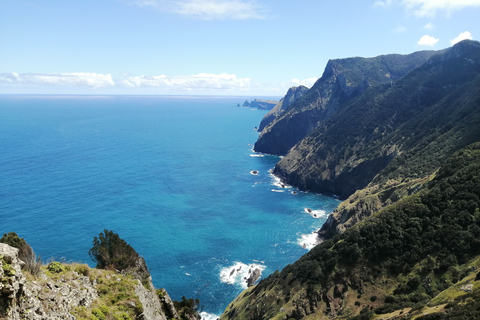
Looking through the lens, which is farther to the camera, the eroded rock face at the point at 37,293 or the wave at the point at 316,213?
the wave at the point at 316,213

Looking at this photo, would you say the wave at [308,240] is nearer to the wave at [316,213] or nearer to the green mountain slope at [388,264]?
the wave at [316,213]

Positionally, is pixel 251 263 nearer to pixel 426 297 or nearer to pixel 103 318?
pixel 426 297

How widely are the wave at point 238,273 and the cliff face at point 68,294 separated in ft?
170

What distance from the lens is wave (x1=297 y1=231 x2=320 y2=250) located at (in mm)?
104775

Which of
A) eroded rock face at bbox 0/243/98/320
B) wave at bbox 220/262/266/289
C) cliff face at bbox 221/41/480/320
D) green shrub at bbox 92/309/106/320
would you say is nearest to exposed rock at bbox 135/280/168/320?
green shrub at bbox 92/309/106/320

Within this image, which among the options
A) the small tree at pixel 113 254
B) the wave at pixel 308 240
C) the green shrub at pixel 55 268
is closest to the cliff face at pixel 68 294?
the green shrub at pixel 55 268

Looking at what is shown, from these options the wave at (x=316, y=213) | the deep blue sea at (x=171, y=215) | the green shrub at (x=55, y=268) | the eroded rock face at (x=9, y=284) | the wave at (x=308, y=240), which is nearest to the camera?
the eroded rock face at (x=9, y=284)

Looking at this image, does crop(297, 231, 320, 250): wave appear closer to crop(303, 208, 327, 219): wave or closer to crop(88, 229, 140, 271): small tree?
crop(303, 208, 327, 219): wave

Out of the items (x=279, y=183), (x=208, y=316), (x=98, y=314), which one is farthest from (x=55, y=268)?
(x=279, y=183)

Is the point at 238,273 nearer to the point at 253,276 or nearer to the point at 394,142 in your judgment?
the point at 253,276

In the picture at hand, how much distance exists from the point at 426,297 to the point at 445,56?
199230 millimetres

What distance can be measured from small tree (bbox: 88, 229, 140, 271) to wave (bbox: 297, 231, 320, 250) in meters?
72.4

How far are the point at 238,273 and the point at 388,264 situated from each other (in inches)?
1671

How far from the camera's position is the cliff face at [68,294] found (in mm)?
17000
